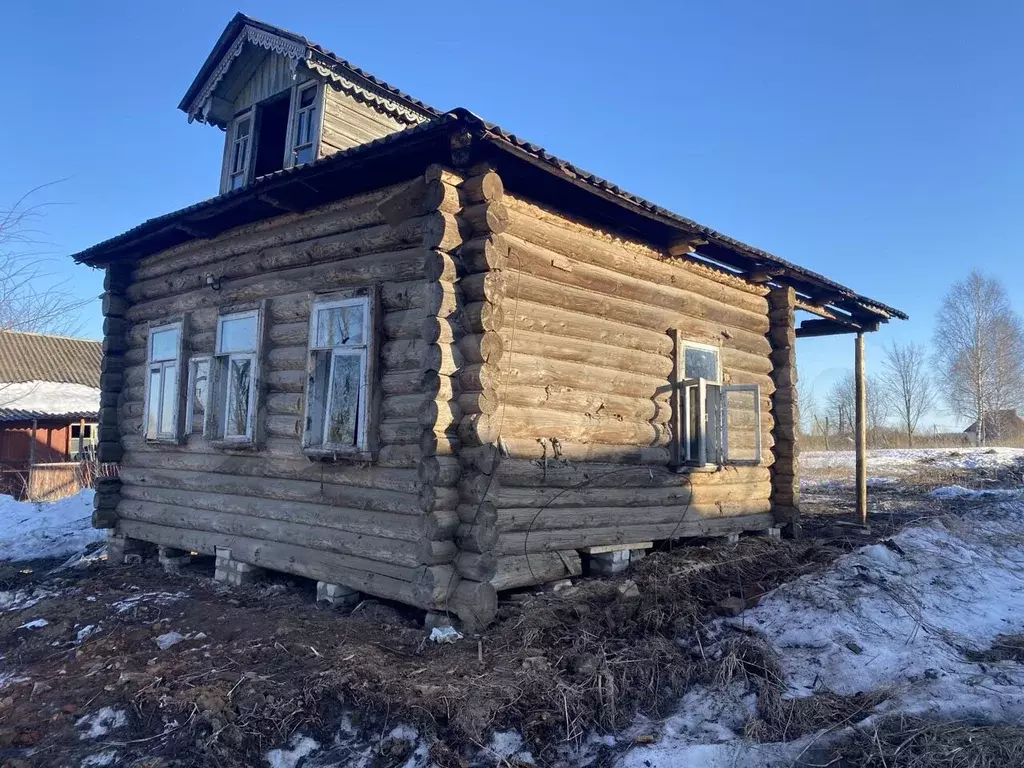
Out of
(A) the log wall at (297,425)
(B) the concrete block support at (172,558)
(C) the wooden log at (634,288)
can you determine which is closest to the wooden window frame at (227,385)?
(A) the log wall at (297,425)

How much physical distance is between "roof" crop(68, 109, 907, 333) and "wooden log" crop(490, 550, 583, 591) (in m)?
3.53

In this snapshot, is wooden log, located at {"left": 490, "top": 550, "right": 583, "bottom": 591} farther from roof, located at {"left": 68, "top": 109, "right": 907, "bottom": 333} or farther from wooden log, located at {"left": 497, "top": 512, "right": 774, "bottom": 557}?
roof, located at {"left": 68, "top": 109, "right": 907, "bottom": 333}

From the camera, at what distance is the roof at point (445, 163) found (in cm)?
597

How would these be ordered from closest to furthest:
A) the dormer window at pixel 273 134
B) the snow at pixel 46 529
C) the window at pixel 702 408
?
the window at pixel 702 408, the dormer window at pixel 273 134, the snow at pixel 46 529

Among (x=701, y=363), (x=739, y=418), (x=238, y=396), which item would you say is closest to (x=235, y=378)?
(x=238, y=396)

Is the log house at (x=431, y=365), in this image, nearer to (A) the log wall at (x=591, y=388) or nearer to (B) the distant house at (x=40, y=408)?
(A) the log wall at (x=591, y=388)

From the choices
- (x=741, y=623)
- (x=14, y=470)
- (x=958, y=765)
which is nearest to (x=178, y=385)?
(x=741, y=623)

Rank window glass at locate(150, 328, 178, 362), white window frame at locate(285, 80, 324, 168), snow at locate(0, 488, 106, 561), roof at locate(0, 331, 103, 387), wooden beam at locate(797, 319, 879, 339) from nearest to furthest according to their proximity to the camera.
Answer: window glass at locate(150, 328, 178, 362), white window frame at locate(285, 80, 324, 168), snow at locate(0, 488, 106, 561), wooden beam at locate(797, 319, 879, 339), roof at locate(0, 331, 103, 387)

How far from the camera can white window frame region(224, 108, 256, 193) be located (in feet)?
36.8

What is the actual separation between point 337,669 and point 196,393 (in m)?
5.15

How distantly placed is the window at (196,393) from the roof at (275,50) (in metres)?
4.68

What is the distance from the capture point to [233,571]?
791cm

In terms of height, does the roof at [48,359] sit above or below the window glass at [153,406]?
above

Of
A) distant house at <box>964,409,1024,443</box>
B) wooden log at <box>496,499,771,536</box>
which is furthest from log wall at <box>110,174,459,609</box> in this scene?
distant house at <box>964,409,1024,443</box>
